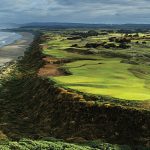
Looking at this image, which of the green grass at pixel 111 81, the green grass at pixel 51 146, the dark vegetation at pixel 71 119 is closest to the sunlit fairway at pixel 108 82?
the green grass at pixel 111 81

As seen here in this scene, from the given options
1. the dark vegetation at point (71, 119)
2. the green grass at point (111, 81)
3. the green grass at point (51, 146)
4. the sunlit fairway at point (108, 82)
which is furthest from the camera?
the green grass at point (111, 81)

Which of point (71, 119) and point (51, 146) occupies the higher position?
point (51, 146)

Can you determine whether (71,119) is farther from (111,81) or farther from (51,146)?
(111,81)

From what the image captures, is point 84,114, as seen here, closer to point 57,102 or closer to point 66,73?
point 57,102

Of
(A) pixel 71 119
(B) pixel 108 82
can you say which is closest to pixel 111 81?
→ (B) pixel 108 82

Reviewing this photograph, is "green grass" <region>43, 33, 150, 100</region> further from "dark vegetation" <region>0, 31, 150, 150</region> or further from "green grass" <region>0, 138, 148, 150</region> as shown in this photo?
"green grass" <region>0, 138, 148, 150</region>

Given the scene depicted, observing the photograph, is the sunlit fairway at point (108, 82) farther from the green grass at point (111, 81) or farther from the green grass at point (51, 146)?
the green grass at point (51, 146)

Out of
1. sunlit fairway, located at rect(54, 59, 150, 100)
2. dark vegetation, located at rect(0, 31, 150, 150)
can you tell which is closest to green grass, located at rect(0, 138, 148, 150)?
dark vegetation, located at rect(0, 31, 150, 150)

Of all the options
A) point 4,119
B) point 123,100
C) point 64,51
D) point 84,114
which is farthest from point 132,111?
point 64,51
